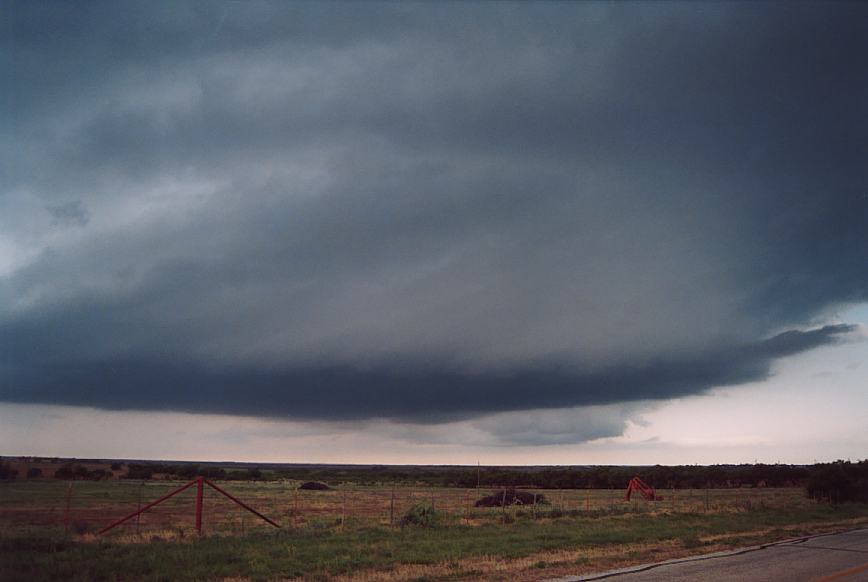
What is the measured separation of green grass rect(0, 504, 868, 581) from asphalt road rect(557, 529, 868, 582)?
3749mm

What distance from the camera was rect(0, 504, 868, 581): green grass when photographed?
1709 centimetres

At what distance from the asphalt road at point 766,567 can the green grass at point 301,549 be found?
12.3 feet

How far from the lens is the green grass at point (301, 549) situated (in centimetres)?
1709

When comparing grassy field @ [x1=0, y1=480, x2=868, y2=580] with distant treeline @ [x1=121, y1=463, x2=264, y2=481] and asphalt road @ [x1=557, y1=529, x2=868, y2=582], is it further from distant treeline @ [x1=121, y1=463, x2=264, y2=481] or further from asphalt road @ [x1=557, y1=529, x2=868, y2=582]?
distant treeline @ [x1=121, y1=463, x2=264, y2=481]

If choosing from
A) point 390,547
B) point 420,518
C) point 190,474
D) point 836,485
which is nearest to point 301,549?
point 390,547

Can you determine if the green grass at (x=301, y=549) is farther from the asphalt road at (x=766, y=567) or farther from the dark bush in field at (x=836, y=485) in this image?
the dark bush in field at (x=836, y=485)

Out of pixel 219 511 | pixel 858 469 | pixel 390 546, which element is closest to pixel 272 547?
pixel 390 546

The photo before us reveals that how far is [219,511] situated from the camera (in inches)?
1800

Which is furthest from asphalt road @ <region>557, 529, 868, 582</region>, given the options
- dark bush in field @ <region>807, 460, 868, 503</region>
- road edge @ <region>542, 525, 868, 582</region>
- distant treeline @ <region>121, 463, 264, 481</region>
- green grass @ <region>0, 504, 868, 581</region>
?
distant treeline @ <region>121, 463, 264, 481</region>

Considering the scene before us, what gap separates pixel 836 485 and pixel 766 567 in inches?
2115

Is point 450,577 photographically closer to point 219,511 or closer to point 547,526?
point 547,526

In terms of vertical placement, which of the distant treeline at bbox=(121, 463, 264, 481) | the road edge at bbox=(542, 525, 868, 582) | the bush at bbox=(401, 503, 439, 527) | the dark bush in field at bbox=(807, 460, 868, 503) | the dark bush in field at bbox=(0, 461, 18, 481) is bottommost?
the distant treeline at bbox=(121, 463, 264, 481)

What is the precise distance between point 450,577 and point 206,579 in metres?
5.81

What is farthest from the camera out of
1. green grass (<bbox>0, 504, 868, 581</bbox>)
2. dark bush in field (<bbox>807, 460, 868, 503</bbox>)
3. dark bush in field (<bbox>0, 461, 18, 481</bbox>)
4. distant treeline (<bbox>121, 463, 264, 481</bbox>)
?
distant treeline (<bbox>121, 463, 264, 481</bbox>)
